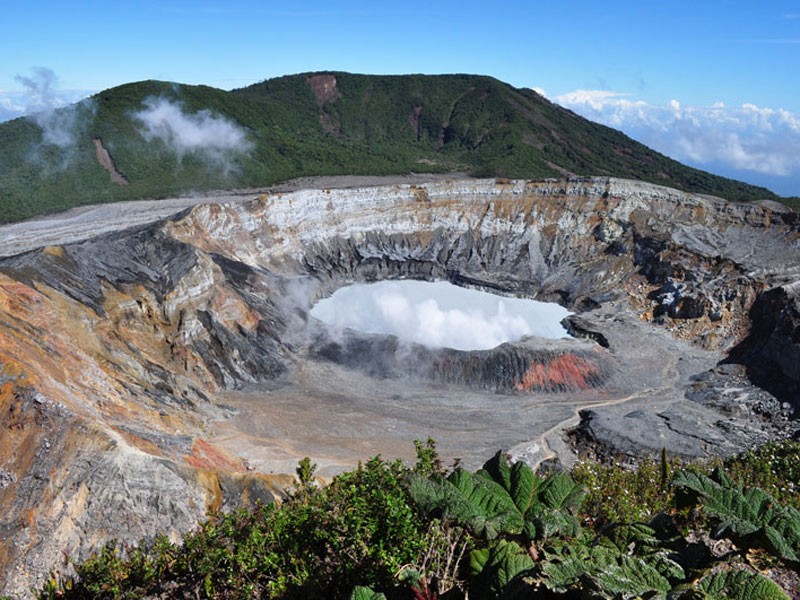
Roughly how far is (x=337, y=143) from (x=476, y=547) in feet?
357

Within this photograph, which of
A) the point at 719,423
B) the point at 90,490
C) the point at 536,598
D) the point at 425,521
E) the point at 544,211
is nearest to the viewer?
the point at 536,598

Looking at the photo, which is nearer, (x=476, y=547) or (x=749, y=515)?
(x=749, y=515)

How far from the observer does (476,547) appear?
6.92 metres

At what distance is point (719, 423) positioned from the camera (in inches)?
1264

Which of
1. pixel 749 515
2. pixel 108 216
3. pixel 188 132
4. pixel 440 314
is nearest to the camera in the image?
pixel 749 515

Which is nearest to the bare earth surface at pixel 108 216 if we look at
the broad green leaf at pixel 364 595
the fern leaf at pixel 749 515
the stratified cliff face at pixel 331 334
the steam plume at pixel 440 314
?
the stratified cliff face at pixel 331 334

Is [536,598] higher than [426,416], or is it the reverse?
[536,598]

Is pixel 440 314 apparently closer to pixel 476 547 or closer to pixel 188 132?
pixel 476 547

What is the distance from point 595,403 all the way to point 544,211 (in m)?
31.5

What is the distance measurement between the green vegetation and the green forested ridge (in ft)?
210

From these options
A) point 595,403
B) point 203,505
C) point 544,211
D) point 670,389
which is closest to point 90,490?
point 203,505

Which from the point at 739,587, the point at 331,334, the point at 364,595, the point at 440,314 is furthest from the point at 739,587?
the point at 440,314

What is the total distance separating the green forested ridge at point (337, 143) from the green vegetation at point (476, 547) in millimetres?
63916

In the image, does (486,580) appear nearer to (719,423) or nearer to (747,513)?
(747,513)
